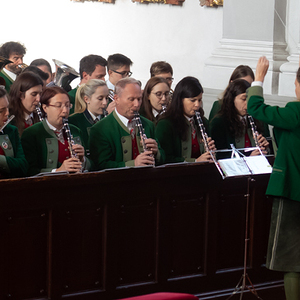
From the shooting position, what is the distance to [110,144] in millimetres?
4422

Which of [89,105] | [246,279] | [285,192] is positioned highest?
[89,105]

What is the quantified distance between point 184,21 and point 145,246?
5.84 m

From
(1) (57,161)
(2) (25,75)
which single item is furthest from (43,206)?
(2) (25,75)

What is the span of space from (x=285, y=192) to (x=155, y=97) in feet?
6.53

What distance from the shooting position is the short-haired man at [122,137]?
4391 mm

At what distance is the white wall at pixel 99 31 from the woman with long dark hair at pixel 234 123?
4.38 meters

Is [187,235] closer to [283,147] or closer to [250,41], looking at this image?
[283,147]

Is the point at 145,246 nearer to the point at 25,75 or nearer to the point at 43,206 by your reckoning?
the point at 43,206

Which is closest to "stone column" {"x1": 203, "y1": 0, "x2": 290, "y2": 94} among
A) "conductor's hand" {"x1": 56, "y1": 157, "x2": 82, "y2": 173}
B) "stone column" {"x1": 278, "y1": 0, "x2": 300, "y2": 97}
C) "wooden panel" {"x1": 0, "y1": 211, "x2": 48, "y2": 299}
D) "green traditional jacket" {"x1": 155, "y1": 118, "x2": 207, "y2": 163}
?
"stone column" {"x1": 278, "y1": 0, "x2": 300, "y2": 97}

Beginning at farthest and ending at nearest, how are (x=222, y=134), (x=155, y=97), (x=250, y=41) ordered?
(x=250, y=41) → (x=155, y=97) → (x=222, y=134)

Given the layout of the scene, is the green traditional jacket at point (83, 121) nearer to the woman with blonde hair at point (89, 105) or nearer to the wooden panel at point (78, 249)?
the woman with blonde hair at point (89, 105)

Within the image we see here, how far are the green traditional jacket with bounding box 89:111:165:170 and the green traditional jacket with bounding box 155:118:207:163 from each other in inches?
8.6

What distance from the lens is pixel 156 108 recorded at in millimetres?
5477

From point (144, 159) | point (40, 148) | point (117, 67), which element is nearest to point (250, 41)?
point (117, 67)
